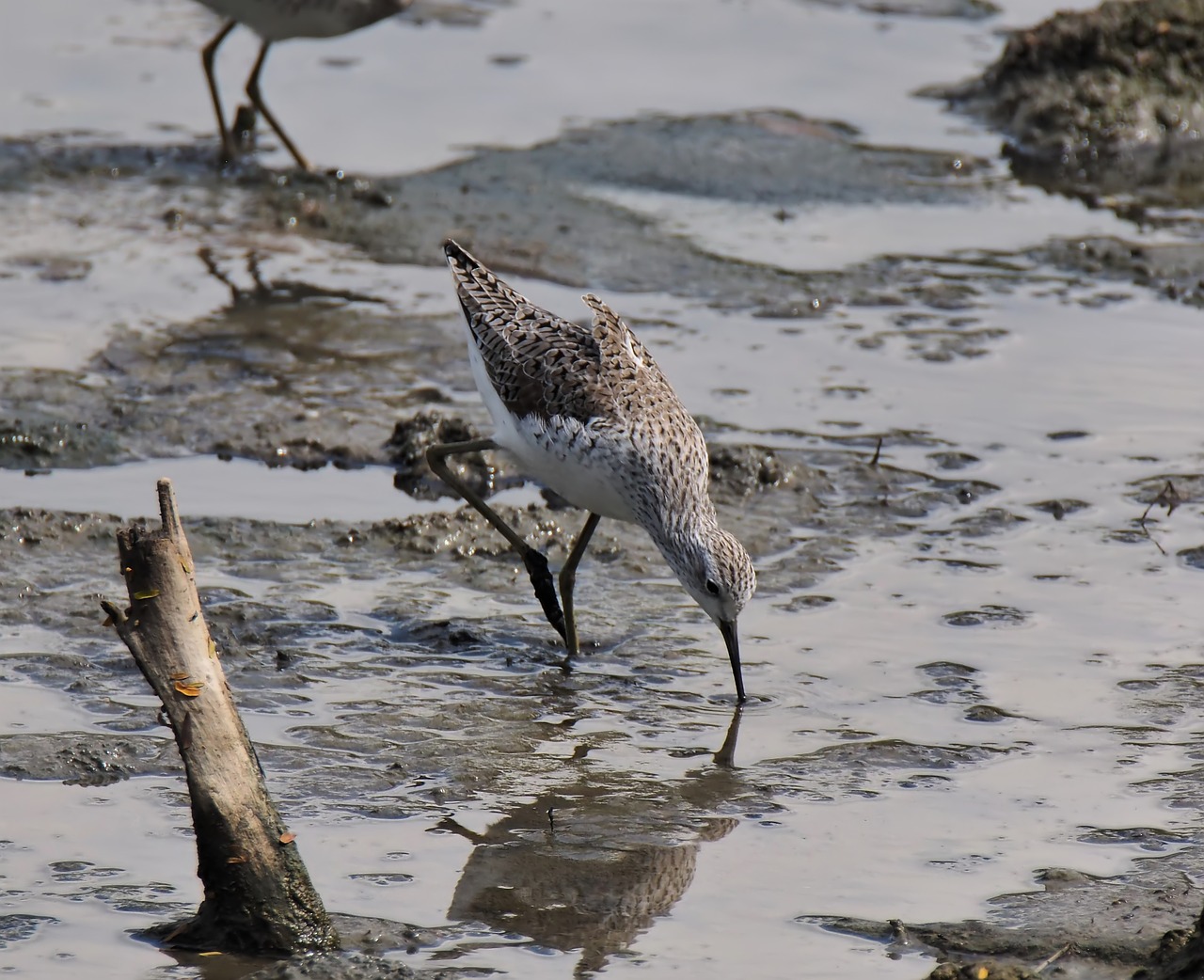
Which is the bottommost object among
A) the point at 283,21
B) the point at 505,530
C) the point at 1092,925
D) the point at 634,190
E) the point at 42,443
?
the point at 1092,925

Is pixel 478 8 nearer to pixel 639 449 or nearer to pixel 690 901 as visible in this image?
pixel 639 449

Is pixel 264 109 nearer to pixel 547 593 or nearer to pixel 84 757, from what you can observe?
pixel 547 593

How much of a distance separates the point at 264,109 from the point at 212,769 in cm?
847

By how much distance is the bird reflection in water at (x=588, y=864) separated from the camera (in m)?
4.82

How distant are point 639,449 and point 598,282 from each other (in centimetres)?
422

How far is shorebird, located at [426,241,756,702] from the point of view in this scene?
6262mm

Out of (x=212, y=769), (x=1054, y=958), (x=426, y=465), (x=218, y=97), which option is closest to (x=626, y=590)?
(x=426, y=465)

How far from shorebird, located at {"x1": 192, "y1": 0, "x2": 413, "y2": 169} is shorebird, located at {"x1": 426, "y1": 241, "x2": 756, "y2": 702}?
5.35 m

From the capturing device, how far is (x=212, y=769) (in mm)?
4352

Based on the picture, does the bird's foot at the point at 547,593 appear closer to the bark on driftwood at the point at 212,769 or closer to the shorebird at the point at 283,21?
the bark on driftwood at the point at 212,769

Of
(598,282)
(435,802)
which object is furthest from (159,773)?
(598,282)

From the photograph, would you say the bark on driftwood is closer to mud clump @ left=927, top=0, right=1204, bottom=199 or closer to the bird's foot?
the bird's foot

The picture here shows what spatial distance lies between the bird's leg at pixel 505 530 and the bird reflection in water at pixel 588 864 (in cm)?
124

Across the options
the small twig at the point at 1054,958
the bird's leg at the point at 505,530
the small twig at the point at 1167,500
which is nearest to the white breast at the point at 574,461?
the bird's leg at the point at 505,530
